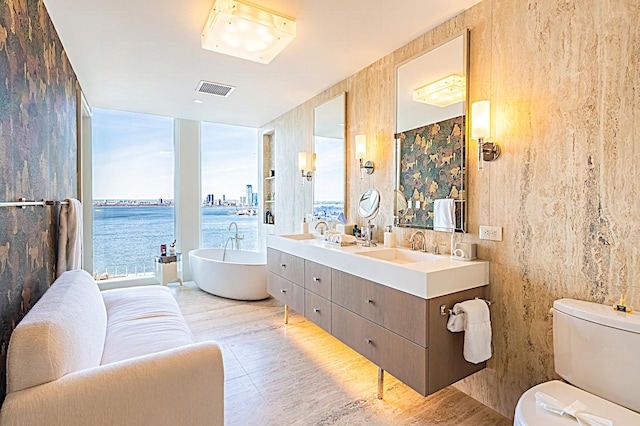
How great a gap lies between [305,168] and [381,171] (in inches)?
52.3

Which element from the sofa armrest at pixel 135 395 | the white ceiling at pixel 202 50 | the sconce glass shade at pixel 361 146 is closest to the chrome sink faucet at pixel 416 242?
the sconce glass shade at pixel 361 146

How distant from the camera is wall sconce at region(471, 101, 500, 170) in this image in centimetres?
205

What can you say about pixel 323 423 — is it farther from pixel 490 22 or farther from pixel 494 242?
pixel 490 22

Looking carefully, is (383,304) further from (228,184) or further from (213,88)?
(228,184)

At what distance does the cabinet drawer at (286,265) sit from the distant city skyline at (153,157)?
2341 millimetres

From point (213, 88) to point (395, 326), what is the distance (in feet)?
10.1

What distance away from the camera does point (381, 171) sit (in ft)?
9.86

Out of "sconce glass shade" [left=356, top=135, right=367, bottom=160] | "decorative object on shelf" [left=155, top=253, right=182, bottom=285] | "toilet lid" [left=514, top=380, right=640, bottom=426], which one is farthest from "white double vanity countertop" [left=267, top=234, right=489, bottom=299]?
"decorative object on shelf" [left=155, top=253, right=182, bottom=285]

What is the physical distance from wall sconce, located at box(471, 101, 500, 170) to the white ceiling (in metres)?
0.71

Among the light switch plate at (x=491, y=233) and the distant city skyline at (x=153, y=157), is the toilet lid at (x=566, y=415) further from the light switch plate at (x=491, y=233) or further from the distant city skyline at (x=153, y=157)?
the distant city skyline at (x=153, y=157)

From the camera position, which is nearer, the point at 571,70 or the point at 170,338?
the point at 571,70

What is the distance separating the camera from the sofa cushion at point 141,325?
5.90 feet

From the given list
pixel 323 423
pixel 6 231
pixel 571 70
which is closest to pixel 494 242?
pixel 571 70

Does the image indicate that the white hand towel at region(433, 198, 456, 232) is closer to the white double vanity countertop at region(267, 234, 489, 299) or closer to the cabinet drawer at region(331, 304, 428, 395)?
the white double vanity countertop at region(267, 234, 489, 299)
